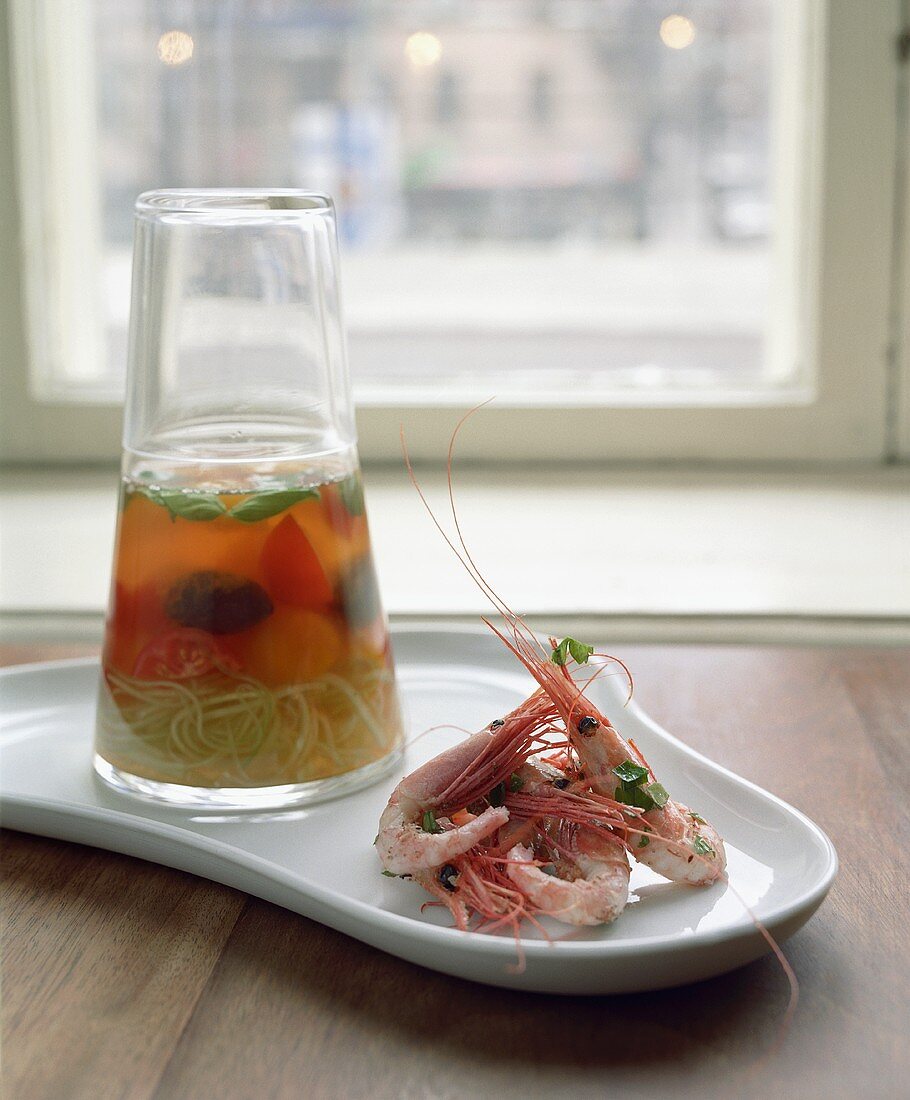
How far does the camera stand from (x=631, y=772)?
1.73 ft

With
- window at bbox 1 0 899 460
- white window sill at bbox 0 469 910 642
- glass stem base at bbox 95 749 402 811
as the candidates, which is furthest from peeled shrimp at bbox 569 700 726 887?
window at bbox 1 0 899 460

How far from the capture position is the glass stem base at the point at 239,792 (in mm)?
586

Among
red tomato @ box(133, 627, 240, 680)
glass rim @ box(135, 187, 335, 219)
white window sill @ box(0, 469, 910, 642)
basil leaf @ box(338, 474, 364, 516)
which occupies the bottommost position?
white window sill @ box(0, 469, 910, 642)

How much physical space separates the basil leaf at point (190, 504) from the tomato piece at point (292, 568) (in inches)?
1.1

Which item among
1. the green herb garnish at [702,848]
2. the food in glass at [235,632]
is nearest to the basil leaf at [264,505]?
the food in glass at [235,632]

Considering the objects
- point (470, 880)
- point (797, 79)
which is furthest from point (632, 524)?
point (470, 880)

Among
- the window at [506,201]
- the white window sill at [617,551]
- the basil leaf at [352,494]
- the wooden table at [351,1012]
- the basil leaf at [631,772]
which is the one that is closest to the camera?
the wooden table at [351,1012]

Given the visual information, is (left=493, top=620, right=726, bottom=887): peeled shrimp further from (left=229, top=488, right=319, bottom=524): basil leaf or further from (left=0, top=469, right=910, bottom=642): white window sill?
(left=0, top=469, right=910, bottom=642): white window sill

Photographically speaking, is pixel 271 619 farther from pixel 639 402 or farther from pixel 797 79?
pixel 797 79

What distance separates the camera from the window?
1.29 m

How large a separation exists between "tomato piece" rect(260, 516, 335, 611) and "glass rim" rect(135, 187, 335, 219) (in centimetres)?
14

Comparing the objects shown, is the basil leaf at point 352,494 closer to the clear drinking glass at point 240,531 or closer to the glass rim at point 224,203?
the clear drinking glass at point 240,531

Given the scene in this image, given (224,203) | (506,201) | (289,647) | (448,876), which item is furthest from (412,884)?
(506,201)

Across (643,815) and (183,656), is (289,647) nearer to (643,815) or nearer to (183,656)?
(183,656)
